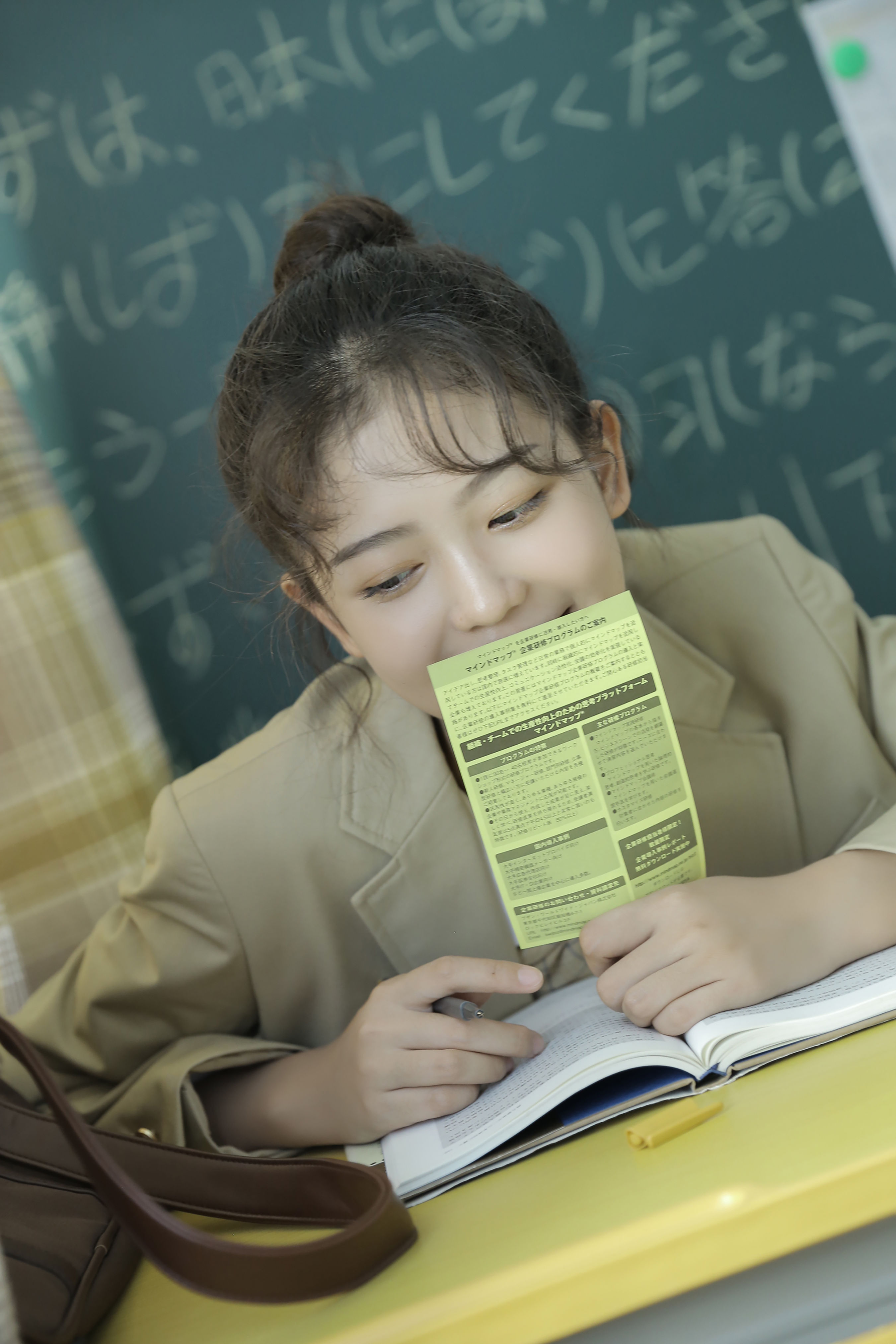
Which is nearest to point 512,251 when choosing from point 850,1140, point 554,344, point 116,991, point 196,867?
point 554,344

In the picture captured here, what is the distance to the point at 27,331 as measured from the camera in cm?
136

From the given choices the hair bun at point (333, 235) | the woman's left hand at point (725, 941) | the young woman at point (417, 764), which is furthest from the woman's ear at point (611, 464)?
the woman's left hand at point (725, 941)

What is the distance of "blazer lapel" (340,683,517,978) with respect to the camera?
35.4 inches

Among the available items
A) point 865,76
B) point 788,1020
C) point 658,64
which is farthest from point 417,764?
point 865,76

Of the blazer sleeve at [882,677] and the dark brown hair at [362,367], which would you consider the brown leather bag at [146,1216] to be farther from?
the blazer sleeve at [882,677]

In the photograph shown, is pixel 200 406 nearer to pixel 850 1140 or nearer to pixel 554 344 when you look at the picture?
pixel 554 344

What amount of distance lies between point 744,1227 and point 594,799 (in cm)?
29

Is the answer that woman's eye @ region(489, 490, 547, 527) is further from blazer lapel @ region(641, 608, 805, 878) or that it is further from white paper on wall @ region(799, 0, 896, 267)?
white paper on wall @ region(799, 0, 896, 267)

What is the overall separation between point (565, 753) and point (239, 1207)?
36 centimetres

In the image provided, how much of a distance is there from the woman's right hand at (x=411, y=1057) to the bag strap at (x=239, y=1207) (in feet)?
0.29

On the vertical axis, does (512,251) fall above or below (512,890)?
above

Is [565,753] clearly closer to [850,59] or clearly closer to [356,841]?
[356,841]

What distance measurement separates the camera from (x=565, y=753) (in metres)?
0.66

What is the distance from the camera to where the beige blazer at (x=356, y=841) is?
89cm
